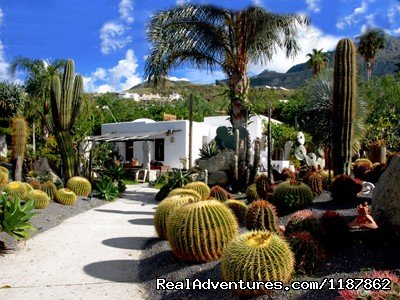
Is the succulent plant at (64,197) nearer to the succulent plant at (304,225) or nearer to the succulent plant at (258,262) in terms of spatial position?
the succulent plant at (304,225)

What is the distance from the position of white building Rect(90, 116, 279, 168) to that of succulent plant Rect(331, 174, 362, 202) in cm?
1579

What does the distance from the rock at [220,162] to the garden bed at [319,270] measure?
872 centimetres

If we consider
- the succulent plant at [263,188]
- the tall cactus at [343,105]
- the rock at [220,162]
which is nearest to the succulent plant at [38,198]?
the succulent plant at [263,188]

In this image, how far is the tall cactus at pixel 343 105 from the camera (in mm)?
10781

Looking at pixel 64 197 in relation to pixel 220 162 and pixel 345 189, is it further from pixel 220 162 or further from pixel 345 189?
pixel 345 189

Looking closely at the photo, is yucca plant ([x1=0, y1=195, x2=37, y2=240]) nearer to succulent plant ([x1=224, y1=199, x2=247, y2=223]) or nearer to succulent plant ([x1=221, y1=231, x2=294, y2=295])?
succulent plant ([x1=224, y1=199, x2=247, y2=223])

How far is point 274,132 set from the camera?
101ft

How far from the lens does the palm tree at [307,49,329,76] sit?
149 feet

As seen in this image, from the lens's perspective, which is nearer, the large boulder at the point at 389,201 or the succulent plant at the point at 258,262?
the succulent plant at the point at 258,262

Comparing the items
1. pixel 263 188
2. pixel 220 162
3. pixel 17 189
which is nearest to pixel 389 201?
pixel 263 188

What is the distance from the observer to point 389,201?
605cm

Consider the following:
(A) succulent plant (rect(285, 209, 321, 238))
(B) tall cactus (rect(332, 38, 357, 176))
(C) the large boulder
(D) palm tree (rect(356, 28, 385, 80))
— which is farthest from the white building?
(D) palm tree (rect(356, 28, 385, 80))

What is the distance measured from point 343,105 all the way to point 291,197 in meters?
3.10

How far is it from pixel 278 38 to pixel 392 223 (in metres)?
11.9
